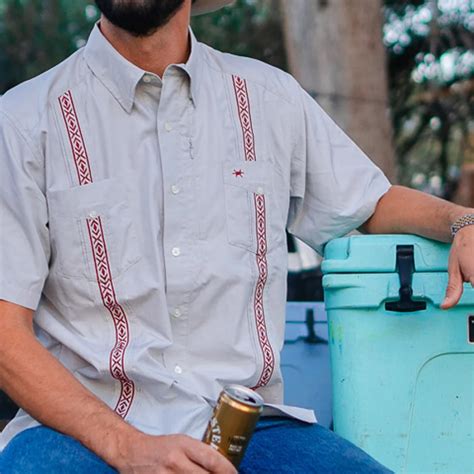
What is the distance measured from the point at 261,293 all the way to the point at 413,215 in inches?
16.0

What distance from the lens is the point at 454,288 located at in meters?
2.29

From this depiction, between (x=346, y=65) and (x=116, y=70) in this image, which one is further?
(x=346, y=65)

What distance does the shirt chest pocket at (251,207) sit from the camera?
2295 mm

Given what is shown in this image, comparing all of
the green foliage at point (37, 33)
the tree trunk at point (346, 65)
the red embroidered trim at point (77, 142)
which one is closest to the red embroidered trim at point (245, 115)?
the red embroidered trim at point (77, 142)

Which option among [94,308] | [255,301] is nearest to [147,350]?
[94,308]

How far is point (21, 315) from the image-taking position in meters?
2.10

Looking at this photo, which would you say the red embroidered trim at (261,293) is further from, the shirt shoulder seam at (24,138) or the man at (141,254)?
the shirt shoulder seam at (24,138)

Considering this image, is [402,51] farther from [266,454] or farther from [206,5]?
[266,454]

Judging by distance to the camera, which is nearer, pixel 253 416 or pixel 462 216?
pixel 253 416

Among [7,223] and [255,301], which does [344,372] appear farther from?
[7,223]

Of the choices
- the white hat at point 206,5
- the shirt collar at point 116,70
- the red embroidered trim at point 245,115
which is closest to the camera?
the shirt collar at point 116,70

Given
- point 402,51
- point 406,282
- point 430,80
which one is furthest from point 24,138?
point 402,51

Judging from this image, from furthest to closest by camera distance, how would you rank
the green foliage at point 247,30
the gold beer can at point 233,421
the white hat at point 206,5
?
the green foliage at point 247,30 → the white hat at point 206,5 → the gold beer can at point 233,421

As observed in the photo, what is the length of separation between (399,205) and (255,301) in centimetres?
44
